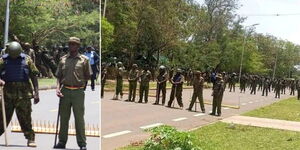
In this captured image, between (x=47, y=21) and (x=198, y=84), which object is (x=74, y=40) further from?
(x=198, y=84)

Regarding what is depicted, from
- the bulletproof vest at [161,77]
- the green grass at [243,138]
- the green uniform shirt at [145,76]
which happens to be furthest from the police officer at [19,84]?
the bulletproof vest at [161,77]

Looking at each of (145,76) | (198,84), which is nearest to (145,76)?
(145,76)

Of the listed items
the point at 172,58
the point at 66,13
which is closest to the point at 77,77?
the point at 66,13

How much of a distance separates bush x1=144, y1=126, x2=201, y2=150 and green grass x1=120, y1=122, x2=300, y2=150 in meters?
1.67

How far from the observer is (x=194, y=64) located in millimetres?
8852

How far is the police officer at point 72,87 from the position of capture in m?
2.21

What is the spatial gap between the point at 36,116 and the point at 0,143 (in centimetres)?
22

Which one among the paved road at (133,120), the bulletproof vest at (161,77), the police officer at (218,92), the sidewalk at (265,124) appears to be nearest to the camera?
the paved road at (133,120)

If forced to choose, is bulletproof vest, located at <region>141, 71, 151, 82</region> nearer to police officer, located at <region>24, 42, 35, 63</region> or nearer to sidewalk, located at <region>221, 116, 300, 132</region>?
sidewalk, located at <region>221, 116, 300, 132</region>

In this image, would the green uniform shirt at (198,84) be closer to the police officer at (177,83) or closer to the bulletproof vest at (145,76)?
the police officer at (177,83)

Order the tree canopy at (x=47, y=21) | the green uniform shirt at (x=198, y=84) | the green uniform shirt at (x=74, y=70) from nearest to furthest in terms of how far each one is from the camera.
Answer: the tree canopy at (x=47, y=21), the green uniform shirt at (x=74, y=70), the green uniform shirt at (x=198, y=84)

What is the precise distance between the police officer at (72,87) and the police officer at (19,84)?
130 mm

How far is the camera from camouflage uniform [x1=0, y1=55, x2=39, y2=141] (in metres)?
2.22

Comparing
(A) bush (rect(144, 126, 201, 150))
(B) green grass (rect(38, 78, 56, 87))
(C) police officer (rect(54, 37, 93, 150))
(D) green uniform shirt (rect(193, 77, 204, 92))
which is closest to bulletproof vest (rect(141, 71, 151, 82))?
(D) green uniform shirt (rect(193, 77, 204, 92))
